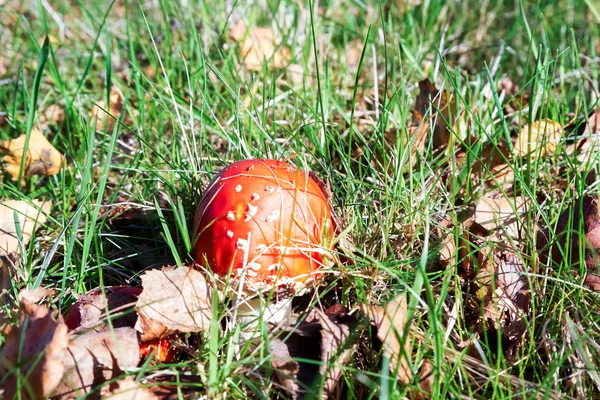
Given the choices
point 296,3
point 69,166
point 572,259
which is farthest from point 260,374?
point 296,3

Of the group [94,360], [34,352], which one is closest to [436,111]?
[94,360]

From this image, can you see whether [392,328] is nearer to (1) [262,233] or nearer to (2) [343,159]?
(1) [262,233]

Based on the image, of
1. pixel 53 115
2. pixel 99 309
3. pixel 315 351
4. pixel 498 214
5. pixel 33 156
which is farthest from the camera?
pixel 53 115

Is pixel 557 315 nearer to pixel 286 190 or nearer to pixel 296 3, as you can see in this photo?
pixel 286 190

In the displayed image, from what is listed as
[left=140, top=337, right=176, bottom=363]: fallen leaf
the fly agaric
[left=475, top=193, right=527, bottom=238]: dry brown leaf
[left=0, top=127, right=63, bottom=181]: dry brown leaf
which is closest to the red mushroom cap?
the fly agaric

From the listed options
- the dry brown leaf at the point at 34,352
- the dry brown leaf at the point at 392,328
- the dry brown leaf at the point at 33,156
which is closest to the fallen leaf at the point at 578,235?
the dry brown leaf at the point at 392,328

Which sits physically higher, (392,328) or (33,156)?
(33,156)

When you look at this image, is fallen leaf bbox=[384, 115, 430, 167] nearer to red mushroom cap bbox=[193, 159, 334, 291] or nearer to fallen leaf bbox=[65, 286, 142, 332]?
red mushroom cap bbox=[193, 159, 334, 291]
